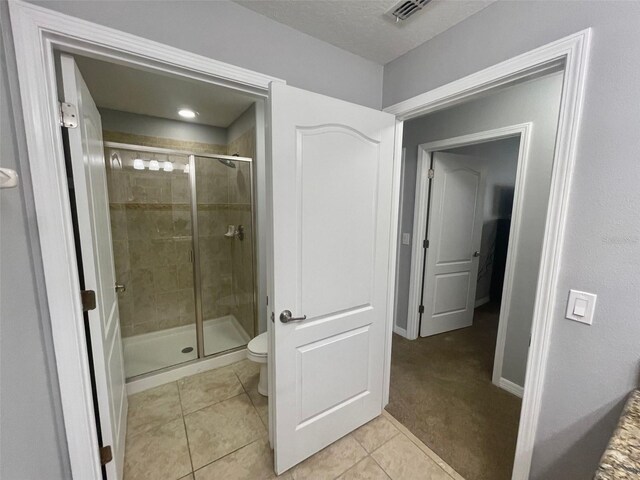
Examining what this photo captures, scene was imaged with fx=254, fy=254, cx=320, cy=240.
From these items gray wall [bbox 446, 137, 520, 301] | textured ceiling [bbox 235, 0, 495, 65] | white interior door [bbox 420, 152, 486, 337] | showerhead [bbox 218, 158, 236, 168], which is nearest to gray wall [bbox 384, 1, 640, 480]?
textured ceiling [bbox 235, 0, 495, 65]

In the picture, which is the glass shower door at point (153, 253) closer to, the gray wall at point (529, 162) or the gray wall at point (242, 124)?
the gray wall at point (242, 124)

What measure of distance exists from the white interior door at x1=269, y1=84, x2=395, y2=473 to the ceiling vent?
41cm

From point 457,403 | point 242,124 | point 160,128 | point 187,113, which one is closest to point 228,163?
point 242,124

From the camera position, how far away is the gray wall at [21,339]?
27.5 inches

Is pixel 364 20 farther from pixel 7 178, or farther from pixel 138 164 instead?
pixel 138 164

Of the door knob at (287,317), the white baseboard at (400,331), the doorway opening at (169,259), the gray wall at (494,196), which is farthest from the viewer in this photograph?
the gray wall at (494,196)

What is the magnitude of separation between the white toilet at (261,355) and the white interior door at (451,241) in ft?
5.88

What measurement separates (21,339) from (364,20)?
6.04 ft

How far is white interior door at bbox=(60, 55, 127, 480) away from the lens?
3.30 ft

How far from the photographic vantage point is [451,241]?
281cm

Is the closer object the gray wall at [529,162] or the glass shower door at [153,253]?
the gray wall at [529,162]

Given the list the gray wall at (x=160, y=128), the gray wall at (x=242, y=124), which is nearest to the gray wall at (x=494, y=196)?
the gray wall at (x=242, y=124)

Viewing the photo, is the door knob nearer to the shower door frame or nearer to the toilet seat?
the toilet seat

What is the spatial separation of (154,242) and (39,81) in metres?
2.01
